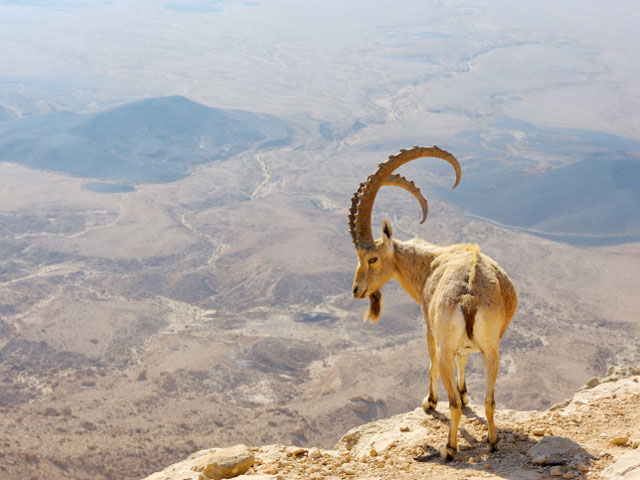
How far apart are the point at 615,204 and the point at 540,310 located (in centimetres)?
2676

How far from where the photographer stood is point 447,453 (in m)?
6.12

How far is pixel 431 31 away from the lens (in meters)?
136

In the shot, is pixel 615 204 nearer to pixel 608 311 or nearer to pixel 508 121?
pixel 608 311

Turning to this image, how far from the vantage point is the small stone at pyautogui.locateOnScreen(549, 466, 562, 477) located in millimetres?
5348

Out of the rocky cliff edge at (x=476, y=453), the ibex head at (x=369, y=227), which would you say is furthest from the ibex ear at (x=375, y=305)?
the rocky cliff edge at (x=476, y=453)

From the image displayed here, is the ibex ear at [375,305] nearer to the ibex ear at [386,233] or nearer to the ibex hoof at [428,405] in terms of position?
the ibex ear at [386,233]

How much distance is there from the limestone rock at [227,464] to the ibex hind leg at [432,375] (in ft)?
7.04

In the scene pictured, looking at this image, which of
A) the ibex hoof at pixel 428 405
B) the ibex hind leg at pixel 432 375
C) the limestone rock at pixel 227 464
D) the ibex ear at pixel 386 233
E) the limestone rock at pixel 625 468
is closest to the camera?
the limestone rock at pixel 625 468

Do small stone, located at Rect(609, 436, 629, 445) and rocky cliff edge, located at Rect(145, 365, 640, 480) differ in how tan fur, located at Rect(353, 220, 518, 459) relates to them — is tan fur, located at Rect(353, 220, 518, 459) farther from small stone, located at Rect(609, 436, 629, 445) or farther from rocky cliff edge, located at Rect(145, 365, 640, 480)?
small stone, located at Rect(609, 436, 629, 445)

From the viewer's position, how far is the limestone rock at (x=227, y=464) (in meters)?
5.90

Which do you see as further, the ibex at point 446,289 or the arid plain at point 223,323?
the arid plain at point 223,323

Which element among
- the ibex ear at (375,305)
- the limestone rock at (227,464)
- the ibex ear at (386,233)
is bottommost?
the limestone rock at (227,464)

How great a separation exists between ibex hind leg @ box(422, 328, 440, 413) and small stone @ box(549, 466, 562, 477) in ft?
5.84

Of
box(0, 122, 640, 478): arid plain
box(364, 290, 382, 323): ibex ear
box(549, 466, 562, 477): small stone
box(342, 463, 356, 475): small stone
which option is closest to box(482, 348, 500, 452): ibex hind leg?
box(549, 466, 562, 477): small stone
